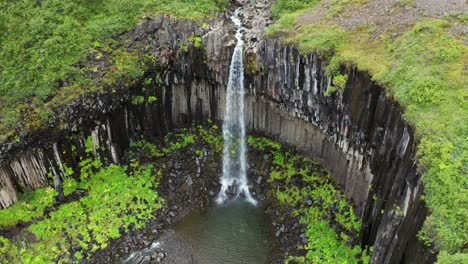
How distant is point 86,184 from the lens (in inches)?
907

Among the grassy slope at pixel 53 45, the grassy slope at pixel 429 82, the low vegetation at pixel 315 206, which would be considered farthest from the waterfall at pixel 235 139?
the grassy slope at pixel 53 45

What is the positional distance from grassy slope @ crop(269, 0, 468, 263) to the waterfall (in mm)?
3493

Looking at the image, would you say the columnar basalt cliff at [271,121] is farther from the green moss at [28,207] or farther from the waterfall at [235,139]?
the waterfall at [235,139]

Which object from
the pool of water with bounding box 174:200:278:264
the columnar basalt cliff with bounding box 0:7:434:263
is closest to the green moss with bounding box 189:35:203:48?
the columnar basalt cliff with bounding box 0:7:434:263

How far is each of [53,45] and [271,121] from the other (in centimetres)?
1368

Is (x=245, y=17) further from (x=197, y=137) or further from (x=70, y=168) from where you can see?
(x=70, y=168)

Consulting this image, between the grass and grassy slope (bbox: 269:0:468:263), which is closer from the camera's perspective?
grassy slope (bbox: 269:0:468:263)

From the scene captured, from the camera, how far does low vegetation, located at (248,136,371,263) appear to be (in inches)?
770

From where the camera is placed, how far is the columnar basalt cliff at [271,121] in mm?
15867

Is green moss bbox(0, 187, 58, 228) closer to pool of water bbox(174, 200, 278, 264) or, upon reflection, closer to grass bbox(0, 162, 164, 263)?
grass bbox(0, 162, 164, 263)

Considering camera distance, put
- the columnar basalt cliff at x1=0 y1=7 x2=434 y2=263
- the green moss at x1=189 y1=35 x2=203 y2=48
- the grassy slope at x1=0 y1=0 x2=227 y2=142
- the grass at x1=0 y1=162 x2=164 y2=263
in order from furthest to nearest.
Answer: the green moss at x1=189 y1=35 x2=203 y2=48 < the grassy slope at x1=0 y1=0 x2=227 y2=142 < the grass at x1=0 y1=162 x2=164 y2=263 < the columnar basalt cliff at x1=0 y1=7 x2=434 y2=263

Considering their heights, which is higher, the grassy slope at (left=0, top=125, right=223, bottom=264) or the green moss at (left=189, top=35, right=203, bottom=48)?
the green moss at (left=189, top=35, right=203, bottom=48)

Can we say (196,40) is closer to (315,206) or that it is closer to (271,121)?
(271,121)

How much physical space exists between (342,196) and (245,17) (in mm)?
13593
